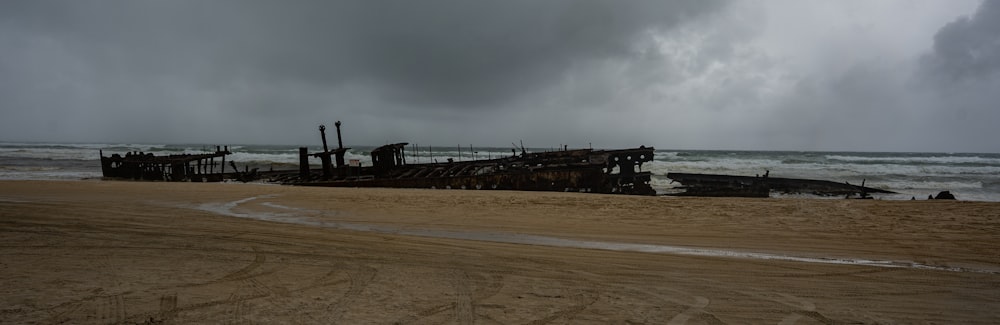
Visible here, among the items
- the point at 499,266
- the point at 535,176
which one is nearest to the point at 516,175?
the point at 535,176

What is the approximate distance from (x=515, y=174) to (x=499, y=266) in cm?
1205

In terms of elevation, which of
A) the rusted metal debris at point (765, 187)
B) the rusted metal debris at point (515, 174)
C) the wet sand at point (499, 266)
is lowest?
the rusted metal debris at point (765, 187)

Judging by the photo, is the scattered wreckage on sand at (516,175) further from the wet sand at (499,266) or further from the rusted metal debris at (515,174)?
the wet sand at (499,266)

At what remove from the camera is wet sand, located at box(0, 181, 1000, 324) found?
3510 mm

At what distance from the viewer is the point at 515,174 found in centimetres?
1697

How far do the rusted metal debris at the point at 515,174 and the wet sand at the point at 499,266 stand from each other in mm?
7077

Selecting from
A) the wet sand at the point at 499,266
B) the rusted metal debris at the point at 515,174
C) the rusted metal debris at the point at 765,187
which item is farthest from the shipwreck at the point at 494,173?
the wet sand at the point at 499,266

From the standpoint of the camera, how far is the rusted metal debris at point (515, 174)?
16.6m

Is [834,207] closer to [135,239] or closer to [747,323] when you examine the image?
[747,323]

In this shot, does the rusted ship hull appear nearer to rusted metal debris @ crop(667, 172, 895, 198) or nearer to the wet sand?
rusted metal debris @ crop(667, 172, 895, 198)

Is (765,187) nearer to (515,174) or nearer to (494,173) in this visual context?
(515,174)

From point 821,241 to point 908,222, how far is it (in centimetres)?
283

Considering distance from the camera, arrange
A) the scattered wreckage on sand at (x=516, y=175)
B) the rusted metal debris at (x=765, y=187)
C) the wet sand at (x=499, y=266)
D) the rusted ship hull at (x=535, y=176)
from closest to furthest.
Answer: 1. the wet sand at (x=499, y=266)
2. the rusted ship hull at (x=535, y=176)
3. the scattered wreckage on sand at (x=516, y=175)
4. the rusted metal debris at (x=765, y=187)

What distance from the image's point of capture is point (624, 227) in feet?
25.7
